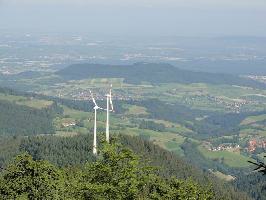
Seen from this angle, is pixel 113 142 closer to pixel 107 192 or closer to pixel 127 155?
pixel 127 155

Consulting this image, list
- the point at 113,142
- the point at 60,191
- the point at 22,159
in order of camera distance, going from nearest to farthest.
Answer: the point at 113,142 < the point at 60,191 < the point at 22,159

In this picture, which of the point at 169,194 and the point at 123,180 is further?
the point at 169,194

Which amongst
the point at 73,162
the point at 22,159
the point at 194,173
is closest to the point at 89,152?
the point at 73,162

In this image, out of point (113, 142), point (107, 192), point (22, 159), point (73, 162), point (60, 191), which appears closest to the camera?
point (107, 192)

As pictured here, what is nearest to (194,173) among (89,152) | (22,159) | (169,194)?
(89,152)

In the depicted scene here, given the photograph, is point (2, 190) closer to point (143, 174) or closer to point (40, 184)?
point (40, 184)

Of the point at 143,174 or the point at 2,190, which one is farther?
the point at 2,190

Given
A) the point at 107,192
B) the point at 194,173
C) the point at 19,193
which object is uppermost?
the point at 107,192

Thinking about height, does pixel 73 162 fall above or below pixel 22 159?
below

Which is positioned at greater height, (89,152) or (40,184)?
(40,184)
